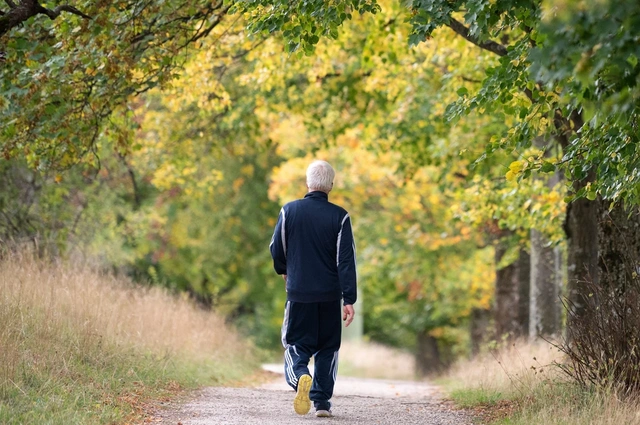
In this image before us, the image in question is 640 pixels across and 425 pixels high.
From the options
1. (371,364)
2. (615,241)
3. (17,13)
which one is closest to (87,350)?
(17,13)

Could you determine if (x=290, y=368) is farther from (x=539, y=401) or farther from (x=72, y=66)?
(x=72, y=66)

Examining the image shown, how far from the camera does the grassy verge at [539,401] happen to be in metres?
6.20

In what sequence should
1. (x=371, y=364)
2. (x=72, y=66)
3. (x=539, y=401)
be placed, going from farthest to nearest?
(x=371, y=364)
(x=72, y=66)
(x=539, y=401)

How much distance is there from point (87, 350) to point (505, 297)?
37.4 ft

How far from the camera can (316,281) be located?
23.9ft

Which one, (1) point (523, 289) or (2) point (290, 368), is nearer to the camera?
(2) point (290, 368)

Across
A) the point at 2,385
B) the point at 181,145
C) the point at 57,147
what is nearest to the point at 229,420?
the point at 2,385

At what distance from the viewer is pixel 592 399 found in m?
6.77

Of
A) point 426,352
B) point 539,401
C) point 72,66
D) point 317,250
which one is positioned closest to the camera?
point 539,401

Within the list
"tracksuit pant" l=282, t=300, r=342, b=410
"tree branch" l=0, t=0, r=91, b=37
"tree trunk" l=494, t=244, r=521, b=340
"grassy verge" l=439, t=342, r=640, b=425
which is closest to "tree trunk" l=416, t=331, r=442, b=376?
"tree trunk" l=494, t=244, r=521, b=340

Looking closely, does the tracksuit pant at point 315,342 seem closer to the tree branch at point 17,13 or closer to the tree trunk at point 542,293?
the tree branch at point 17,13

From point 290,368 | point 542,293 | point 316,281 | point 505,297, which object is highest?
point 316,281

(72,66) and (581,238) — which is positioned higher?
(72,66)

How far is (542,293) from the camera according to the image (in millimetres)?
13469
